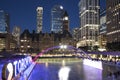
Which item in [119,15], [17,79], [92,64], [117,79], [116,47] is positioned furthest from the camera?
[119,15]

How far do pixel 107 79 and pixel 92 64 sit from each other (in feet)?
133

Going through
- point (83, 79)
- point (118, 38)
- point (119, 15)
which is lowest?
point (83, 79)

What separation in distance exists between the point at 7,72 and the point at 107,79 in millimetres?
21010

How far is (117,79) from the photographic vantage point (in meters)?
42.9

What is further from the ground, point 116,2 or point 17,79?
point 116,2

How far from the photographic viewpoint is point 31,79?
48188 mm

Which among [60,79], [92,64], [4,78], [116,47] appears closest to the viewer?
[4,78]

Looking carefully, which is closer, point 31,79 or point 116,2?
point 31,79

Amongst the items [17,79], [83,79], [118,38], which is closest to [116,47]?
[118,38]

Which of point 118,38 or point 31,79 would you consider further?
point 118,38

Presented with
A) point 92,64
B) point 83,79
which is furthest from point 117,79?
point 92,64

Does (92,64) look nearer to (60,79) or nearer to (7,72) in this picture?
(60,79)

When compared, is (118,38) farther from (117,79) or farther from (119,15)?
(117,79)

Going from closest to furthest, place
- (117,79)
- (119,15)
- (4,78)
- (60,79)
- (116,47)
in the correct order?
(4,78), (117,79), (60,79), (116,47), (119,15)
